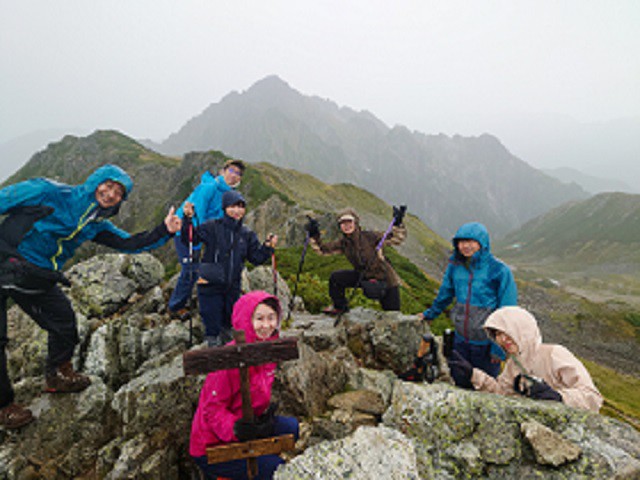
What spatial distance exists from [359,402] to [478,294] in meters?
3.17

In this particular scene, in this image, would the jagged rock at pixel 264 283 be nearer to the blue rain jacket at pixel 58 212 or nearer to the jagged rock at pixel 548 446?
the blue rain jacket at pixel 58 212

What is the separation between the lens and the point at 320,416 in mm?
5293

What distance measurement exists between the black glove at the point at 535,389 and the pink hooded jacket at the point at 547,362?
14 centimetres

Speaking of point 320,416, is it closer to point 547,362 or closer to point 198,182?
point 547,362

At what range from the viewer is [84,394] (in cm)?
630

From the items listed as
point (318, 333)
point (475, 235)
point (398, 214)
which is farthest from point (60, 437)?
point (475, 235)

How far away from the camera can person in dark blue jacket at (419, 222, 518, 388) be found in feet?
19.9

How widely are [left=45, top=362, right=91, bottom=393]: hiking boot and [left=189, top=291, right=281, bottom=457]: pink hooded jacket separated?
394 centimetres

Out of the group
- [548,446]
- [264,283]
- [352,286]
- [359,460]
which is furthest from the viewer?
Answer: [264,283]

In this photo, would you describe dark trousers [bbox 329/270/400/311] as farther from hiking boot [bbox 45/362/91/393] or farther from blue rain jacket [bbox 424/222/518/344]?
hiking boot [bbox 45/362/91/393]

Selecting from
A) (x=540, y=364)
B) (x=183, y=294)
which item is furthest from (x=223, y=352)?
(x=183, y=294)

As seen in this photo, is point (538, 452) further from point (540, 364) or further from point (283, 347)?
point (283, 347)

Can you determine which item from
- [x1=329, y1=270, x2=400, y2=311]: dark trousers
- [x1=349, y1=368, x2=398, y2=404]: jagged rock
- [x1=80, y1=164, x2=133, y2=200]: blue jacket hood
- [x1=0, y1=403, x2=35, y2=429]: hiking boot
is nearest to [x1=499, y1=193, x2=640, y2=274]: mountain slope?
[x1=329, y1=270, x2=400, y2=311]: dark trousers

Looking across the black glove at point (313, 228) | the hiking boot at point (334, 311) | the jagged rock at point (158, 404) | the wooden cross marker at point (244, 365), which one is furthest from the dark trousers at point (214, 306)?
the hiking boot at point (334, 311)
